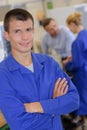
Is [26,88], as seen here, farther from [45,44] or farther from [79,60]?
A: [45,44]

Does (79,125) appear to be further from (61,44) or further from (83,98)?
(61,44)

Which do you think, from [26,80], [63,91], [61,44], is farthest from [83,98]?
[26,80]

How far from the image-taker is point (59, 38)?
350 centimetres

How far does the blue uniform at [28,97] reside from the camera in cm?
139

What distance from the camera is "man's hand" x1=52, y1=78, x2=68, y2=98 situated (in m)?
1.51

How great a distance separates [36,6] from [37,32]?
468mm

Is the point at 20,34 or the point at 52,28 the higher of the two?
the point at 20,34

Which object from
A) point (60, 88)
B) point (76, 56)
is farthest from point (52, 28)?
point (60, 88)

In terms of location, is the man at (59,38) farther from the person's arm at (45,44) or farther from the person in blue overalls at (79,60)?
the person in blue overalls at (79,60)

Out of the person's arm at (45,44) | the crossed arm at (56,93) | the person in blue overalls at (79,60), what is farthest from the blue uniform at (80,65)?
the crossed arm at (56,93)

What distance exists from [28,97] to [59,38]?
217 centimetres

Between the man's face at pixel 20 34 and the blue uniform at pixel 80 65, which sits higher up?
the man's face at pixel 20 34

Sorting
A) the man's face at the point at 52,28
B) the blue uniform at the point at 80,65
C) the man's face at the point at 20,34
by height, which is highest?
the man's face at the point at 20,34

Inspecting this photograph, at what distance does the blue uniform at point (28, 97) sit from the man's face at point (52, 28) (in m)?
1.89
